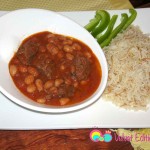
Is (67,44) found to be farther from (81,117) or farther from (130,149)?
(130,149)

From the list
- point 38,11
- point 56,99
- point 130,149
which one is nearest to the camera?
point 56,99

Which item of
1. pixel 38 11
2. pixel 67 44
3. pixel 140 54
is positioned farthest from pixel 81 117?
pixel 38 11

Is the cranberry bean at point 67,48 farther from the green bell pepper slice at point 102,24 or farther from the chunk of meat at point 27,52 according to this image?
the green bell pepper slice at point 102,24

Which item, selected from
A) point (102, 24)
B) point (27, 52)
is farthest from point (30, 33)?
point (102, 24)

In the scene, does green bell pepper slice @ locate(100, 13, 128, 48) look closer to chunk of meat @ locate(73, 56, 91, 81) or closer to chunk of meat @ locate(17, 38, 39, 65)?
chunk of meat @ locate(73, 56, 91, 81)

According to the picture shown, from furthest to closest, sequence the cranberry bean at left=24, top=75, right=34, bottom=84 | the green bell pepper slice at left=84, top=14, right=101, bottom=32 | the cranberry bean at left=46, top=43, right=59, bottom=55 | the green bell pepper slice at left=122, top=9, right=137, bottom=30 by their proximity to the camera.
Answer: the green bell pepper slice at left=122, top=9, right=137, bottom=30 < the green bell pepper slice at left=84, top=14, right=101, bottom=32 < the cranberry bean at left=46, top=43, right=59, bottom=55 < the cranberry bean at left=24, top=75, right=34, bottom=84

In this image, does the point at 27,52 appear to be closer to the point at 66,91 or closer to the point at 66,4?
the point at 66,91

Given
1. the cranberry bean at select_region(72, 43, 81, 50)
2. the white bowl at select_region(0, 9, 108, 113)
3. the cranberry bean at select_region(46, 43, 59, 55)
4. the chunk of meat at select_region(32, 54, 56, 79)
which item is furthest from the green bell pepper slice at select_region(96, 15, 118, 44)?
the chunk of meat at select_region(32, 54, 56, 79)
